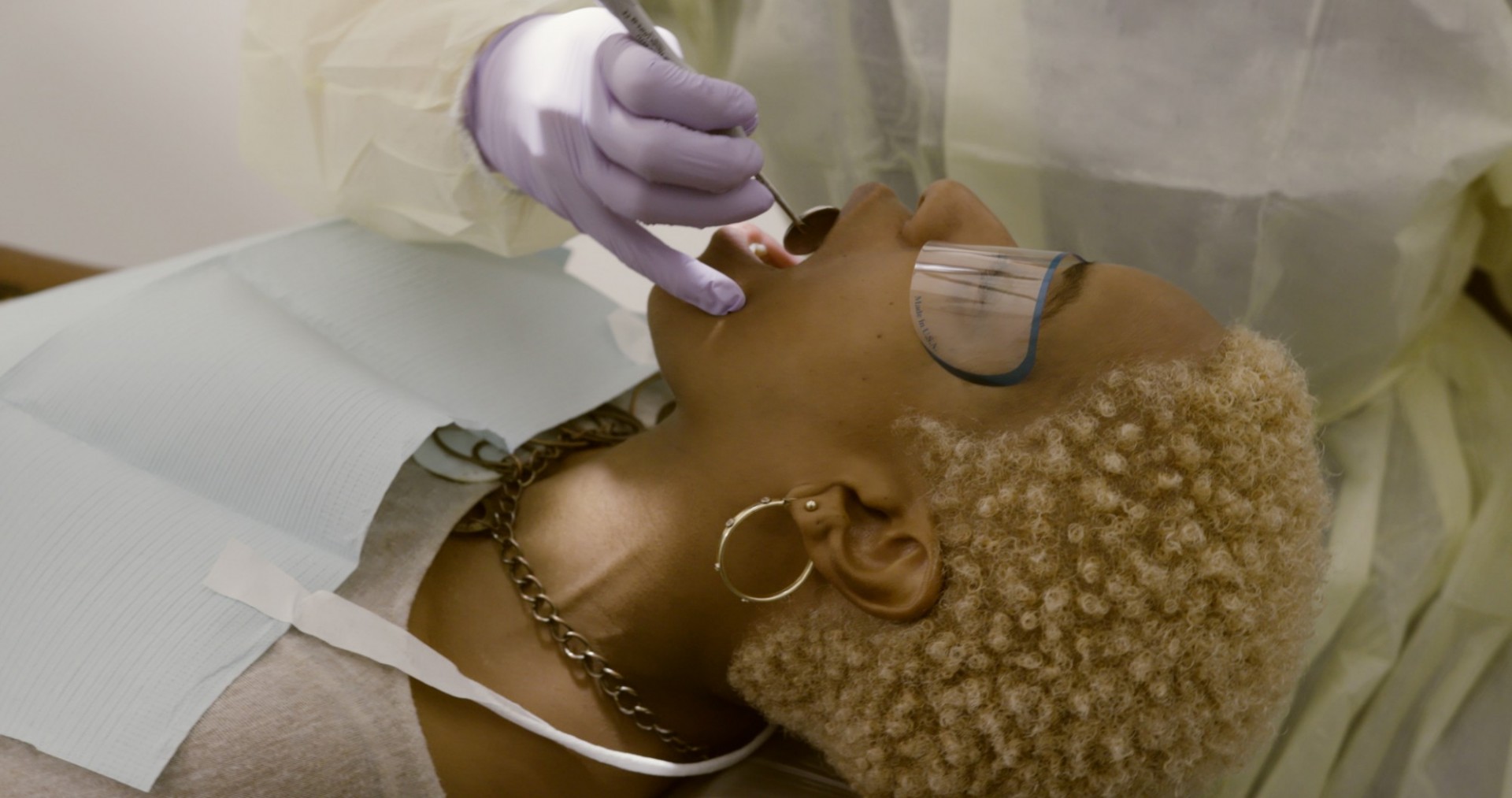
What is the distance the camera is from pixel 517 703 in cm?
102

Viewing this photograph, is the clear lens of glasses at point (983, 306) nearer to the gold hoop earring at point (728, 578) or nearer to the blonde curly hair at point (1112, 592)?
the blonde curly hair at point (1112, 592)

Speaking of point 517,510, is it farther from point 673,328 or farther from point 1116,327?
point 1116,327

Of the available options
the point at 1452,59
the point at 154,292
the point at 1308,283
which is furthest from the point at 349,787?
the point at 1452,59

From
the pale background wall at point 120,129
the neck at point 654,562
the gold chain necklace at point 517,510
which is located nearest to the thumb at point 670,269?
the neck at point 654,562

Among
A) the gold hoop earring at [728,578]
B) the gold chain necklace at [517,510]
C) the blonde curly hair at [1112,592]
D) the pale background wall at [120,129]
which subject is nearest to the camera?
the blonde curly hair at [1112,592]

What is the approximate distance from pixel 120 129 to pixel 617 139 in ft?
4.51

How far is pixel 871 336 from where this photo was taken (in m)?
0.94

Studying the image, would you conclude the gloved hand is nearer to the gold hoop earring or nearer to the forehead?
the gold hoop earring

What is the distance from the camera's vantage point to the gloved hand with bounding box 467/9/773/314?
976 millimetres

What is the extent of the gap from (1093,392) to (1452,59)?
51cm

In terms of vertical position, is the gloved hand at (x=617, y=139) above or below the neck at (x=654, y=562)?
above

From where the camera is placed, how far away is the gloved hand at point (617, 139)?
3.20 feet

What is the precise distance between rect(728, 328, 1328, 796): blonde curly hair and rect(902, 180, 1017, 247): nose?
7.0 inches

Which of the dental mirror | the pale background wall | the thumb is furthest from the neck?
the pale background wall
